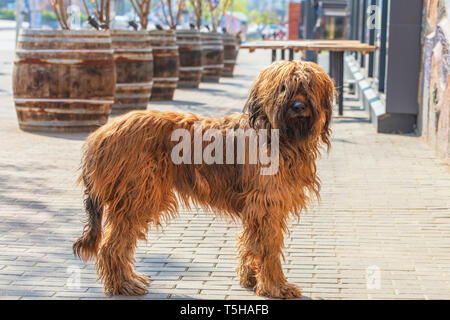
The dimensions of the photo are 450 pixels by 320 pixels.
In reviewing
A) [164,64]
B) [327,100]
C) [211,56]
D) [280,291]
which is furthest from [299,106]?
[211,56]

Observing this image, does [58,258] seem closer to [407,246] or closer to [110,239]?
[110,239]

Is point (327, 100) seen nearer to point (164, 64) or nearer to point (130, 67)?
point (130, 67)

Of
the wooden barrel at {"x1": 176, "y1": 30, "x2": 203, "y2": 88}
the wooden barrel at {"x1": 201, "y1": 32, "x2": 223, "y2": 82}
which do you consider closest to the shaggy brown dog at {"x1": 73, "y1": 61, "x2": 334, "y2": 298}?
the wooden barrel at {"x1": 176, "y1": 30, "x2": 203, "y2": 88}

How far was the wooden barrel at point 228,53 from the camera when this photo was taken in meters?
23.9

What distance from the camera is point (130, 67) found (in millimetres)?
13461

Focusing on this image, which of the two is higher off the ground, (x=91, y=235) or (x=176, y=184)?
(x=176, y=184)

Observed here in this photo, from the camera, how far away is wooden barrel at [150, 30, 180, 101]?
15.8m

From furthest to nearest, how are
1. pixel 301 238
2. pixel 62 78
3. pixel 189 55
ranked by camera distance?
pixel 189 55 < pixel 62 78 < pixel 301 238

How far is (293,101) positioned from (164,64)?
1195cm

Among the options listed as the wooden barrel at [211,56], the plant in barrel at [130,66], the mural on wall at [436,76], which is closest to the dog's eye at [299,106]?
the mural on wall at [436,76]

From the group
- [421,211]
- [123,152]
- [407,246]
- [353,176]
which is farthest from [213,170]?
[353,176]

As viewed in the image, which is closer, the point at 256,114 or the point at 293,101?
the point at 293,101

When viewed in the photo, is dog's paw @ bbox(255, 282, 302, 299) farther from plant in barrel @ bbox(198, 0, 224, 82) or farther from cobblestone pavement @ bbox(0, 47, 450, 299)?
plant in barrel @ bbox(198, 0, 224, 82)
